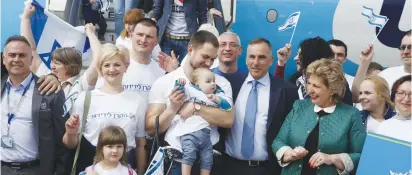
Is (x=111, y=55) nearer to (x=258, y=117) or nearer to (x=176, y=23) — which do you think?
(x=258, y=117)

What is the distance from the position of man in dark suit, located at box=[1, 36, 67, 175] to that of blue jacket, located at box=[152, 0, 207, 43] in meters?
2.86

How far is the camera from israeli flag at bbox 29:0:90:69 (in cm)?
664

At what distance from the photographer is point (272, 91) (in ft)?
16.5

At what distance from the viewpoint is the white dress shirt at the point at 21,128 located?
482 cm

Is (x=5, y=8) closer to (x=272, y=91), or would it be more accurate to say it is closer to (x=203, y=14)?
(x=203, y=14)

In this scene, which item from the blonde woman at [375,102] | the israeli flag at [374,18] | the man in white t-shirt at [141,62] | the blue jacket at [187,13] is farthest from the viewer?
the israeli flag at [374,18]

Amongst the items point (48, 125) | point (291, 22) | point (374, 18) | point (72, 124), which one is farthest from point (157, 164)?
point (374, 18)

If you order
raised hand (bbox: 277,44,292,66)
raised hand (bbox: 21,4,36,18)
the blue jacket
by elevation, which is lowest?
raised hand (bbox: 277,44,292,66)

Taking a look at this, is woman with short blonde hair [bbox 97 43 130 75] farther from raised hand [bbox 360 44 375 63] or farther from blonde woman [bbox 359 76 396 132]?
raised hand [bbox 360 44 375 63]

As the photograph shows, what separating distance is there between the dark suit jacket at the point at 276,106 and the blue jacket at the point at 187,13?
2.56 metres

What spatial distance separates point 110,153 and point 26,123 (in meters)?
Result: 0.77

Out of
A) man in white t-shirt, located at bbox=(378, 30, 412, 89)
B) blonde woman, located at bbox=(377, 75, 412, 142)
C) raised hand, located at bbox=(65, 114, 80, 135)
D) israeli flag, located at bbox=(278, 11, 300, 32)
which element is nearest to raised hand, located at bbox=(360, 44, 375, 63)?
man in white t-shirt, located at bbox=(378, 30, 412, 89)

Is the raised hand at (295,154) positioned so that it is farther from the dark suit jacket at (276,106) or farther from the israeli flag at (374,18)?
the israeli flag at (374,18)

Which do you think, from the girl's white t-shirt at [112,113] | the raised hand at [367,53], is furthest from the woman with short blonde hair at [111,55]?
the raised hand at [367,53]
